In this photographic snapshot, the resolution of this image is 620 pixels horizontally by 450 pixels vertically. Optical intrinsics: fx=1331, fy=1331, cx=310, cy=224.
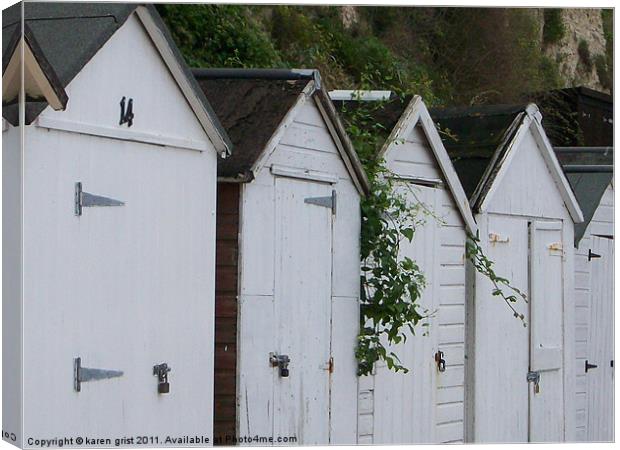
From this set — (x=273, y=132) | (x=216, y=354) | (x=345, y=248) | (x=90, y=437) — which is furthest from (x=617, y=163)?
(x=90, y=437)

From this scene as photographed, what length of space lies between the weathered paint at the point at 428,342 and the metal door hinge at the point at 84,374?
176 cm

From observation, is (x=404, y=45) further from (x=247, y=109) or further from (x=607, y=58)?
(x=607, y=58)

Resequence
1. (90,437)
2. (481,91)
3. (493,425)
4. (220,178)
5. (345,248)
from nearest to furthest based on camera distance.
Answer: (90,437), (220,178), (345,248), (481,91), (493,425)

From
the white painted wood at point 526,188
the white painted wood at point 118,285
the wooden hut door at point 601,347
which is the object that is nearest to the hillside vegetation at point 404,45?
the white painted wood at point 526,188

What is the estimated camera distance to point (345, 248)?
21.6 feet

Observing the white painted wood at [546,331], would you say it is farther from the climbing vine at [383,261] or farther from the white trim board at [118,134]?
the white trim board at [118,134]

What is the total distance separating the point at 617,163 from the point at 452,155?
115 centimetres

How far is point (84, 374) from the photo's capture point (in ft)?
17.2

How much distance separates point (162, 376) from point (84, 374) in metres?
0.49

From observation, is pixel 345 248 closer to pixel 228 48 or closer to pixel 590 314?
pixel 228 48

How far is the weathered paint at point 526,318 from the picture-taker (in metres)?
7.39

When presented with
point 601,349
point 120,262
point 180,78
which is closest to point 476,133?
point 601,349

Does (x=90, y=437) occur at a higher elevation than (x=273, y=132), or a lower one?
lower

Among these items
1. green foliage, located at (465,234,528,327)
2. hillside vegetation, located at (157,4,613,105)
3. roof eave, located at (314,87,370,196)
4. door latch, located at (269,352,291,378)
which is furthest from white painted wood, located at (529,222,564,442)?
door latch, located at (269,352,291,378)
